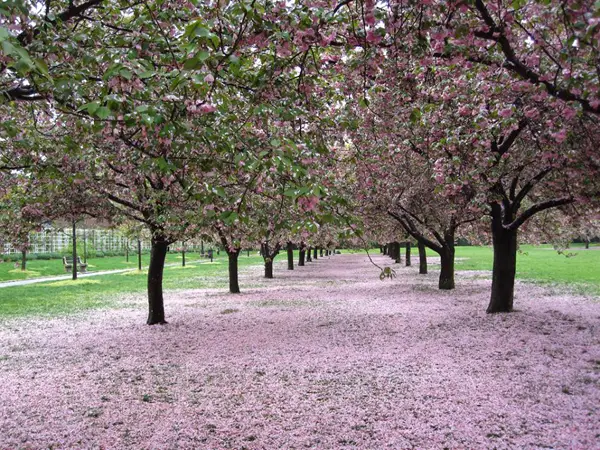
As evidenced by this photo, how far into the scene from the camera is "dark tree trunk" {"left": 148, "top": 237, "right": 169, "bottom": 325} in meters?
12.5

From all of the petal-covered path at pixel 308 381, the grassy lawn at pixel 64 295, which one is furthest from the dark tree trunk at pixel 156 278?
the grassy lawn at pixel 64 295

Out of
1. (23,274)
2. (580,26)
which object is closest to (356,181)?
(580,26)

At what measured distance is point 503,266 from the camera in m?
12.7

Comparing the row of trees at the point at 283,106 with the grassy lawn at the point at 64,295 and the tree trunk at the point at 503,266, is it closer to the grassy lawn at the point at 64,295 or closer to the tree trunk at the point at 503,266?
the tree trunk at the point at 503,266

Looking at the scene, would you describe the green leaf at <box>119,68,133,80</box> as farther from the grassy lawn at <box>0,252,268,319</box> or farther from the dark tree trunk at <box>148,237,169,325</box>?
the grassy lawn at <box>0,252,268,319</box>

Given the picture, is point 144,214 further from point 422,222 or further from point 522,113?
point 422,222

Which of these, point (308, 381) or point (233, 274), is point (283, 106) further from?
point (233, 274)

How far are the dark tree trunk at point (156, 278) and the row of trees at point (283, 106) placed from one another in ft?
0.22

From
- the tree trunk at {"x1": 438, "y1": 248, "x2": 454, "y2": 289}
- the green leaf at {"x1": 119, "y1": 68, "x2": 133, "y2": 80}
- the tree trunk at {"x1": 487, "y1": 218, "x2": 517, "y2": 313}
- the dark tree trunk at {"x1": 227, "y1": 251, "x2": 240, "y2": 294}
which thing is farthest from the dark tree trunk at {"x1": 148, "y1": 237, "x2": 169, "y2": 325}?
the tree trunk at {"x1": 438, "y1": 248, "x2": 454, "y2": 289}

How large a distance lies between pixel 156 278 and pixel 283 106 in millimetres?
9167

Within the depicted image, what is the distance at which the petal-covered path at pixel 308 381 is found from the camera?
5.18 m

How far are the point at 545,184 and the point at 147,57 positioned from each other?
10.2 meters

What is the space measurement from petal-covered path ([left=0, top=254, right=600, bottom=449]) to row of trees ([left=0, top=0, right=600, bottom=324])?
2489 millimetres

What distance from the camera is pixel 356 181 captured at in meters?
14.4
